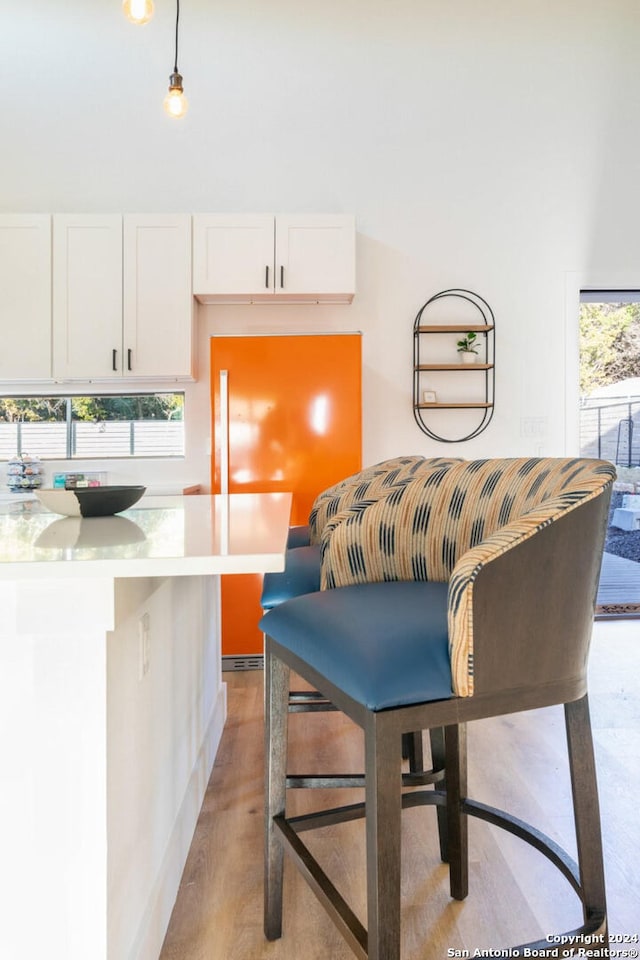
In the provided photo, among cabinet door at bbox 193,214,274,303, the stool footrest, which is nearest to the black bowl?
the stool footrest

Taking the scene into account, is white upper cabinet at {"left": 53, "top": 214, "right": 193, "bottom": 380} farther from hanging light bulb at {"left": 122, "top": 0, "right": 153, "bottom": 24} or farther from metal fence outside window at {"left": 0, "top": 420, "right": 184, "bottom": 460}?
hanging light bulb at {"left": 122, "top": 0, "right": 153, "bottom": 24}

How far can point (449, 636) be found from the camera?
797 mm

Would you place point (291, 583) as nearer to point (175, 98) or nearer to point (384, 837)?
point (384, 837)

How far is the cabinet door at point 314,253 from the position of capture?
3.03 m

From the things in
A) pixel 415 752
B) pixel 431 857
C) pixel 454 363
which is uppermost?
pixel 454 363

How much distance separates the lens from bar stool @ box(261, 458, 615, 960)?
2.57 feet

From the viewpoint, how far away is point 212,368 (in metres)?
Result: 2.87

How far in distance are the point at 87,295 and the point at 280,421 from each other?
4.07ft

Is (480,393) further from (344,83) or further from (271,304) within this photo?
(344,83)

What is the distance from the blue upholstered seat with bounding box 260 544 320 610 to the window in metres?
2.14

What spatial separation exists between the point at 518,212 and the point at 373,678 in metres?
3.48

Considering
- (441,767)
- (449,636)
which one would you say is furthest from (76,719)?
(441,767)

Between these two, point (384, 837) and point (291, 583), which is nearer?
point (384, 837)

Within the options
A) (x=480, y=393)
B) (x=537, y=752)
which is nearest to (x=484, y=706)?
(x=537, y=752)
